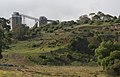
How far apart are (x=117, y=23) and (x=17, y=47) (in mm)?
40599

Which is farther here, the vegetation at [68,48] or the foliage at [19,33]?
the foliage at [19,33]

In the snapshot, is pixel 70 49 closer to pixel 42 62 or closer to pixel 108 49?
pixel 42 62

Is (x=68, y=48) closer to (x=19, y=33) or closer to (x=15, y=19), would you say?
(x=19, y=33)

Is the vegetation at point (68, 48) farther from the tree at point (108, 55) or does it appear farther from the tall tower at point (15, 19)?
the tall tower at point (15, 19)

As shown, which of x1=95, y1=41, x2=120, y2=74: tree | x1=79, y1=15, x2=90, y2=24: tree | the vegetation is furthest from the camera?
x1=79, y1=15, x2=90, y2=24: tree

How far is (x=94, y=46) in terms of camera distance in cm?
10581

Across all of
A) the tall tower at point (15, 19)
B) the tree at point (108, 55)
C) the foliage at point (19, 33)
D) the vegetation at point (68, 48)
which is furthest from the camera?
the tall tower at point (15, 19)

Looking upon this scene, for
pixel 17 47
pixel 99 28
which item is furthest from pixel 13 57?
pixel 99 28

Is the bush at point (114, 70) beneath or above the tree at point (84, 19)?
beneath

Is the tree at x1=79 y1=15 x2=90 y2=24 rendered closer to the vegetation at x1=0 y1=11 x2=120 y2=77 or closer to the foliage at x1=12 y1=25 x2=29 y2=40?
the vegetation at x1=0 y1=11 x2=120 y2=77

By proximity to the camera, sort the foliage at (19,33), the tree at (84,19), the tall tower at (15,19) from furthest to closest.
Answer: the tall tower at (15,19) → the tree at (84,19) → the foliage at (19,33)

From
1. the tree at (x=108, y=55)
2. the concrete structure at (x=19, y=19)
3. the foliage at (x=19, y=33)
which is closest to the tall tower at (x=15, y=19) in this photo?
the concrete structure at (x=19, y=19)

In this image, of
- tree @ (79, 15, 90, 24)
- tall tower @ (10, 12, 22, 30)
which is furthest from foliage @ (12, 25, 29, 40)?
tall tower @ (10, 12, 22, 30)

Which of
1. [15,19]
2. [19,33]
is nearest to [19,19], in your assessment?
[15,19]
